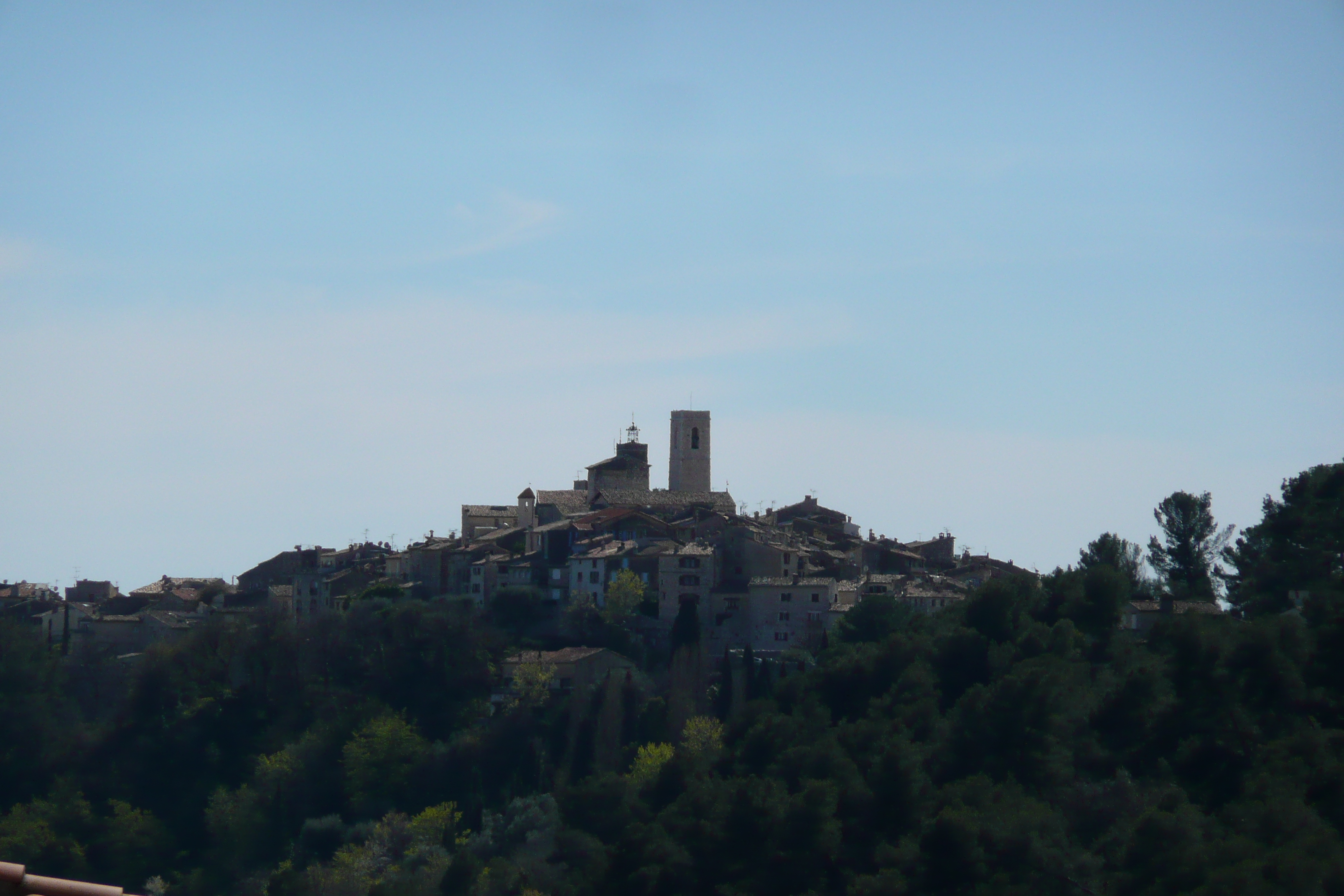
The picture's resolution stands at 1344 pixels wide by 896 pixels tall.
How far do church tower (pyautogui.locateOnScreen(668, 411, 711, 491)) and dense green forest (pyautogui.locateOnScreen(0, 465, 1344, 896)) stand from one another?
20505mm

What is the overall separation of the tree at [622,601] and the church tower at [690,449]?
64.8 ft

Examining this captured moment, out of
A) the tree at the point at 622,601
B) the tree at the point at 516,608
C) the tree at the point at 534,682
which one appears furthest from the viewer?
the tree at the point at 516,608

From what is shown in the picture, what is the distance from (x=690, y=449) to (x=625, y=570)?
64.5 feet

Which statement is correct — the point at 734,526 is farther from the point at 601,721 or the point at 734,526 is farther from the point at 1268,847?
the point at 1268,847

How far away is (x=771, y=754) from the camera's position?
33.0 metres

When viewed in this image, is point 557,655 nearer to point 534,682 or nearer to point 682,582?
point 534,682

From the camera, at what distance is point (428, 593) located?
54406 mm

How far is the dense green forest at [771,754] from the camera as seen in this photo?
2392 cm

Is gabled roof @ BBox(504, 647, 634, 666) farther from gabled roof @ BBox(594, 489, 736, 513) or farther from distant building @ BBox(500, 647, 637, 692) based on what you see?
gabled roof @ BBox(594, 489, 736, 513)

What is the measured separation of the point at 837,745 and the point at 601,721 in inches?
544

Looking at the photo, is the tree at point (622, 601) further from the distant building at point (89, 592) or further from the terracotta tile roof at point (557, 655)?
the distant building at point (89, 592)

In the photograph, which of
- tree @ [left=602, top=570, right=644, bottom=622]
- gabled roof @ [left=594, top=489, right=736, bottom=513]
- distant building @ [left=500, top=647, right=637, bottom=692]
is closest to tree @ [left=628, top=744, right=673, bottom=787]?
distant building @ [left=500, top=647, right=637, bottom=692]

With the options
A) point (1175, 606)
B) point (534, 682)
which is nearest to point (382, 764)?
point (534, 682)

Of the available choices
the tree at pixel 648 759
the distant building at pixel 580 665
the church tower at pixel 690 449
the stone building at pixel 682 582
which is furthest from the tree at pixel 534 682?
the church tower at pixel 690 449
